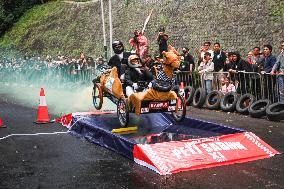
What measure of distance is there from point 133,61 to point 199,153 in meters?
3.61

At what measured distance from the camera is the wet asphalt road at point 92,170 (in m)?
6.84

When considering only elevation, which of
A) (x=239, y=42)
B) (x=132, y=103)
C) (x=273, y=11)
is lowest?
(x=132, y=103)

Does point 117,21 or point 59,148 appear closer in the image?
point 59,148

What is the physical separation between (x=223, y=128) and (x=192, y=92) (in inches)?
296

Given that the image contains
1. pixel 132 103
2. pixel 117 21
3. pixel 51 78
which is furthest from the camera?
pixel 117 21

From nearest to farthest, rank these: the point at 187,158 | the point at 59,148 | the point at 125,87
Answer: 1. the point at 187,158
2. the point at 59,148
3. the point at 125,87

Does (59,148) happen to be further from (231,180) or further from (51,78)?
(51,78)

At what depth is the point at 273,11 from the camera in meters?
21.1

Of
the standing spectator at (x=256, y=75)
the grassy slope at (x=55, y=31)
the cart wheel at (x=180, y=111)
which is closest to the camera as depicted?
the cart wheel at (x=180, y=111)

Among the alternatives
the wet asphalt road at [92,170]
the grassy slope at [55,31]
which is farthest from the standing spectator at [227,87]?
the grassy slope at [55,31]

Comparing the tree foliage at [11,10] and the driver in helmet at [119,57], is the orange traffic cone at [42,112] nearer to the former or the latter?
the driver in helmet at [119,57]

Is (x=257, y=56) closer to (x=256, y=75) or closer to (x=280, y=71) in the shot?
(x=256, y=75)

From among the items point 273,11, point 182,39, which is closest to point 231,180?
point 273,11

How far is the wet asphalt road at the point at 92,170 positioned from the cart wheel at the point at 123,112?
44.2 inches
